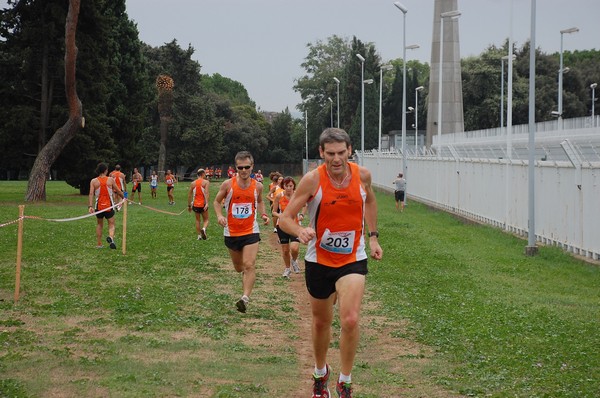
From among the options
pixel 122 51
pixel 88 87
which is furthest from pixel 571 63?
pixel 88 87

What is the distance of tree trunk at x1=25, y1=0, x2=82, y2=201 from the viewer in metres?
44.2

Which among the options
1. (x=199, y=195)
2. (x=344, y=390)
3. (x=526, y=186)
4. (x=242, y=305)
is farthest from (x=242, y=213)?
(x=526, y=186)

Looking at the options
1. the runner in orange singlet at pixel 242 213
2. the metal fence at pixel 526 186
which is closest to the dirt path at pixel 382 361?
the runner in orange singlet at pixel 242 213

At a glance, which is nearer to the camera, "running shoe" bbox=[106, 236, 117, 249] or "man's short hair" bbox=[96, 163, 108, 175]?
"man's short hair" bbox=[96, 163, 108, 175]

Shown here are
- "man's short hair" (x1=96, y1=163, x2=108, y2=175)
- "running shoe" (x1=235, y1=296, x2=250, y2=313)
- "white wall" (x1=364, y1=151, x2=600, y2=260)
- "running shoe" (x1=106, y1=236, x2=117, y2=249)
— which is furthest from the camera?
"running shoe" (x1=106, y1=236, x2=117, y2=249)

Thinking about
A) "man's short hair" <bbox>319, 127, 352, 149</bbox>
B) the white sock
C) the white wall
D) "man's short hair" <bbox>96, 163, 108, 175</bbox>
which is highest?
"man's short hair" <bbox>319, 127, 352, 149</bbox>

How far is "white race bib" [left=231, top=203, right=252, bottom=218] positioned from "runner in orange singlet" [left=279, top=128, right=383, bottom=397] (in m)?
5.62

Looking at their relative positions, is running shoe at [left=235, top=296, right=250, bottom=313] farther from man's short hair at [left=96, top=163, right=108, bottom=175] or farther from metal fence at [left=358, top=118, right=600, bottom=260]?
man's short hair at [left=96, top=163, right=108, bottom=175]

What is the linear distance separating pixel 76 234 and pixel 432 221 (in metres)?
13.1

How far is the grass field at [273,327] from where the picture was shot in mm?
8508

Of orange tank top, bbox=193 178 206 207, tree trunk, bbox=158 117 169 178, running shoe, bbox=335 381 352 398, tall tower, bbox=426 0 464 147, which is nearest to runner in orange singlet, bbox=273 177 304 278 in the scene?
orange tank top, bbox=193 178 206 207

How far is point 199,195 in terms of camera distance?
84.8ft

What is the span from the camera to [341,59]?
140 meters

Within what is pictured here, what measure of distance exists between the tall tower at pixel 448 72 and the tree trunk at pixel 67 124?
21.9m
